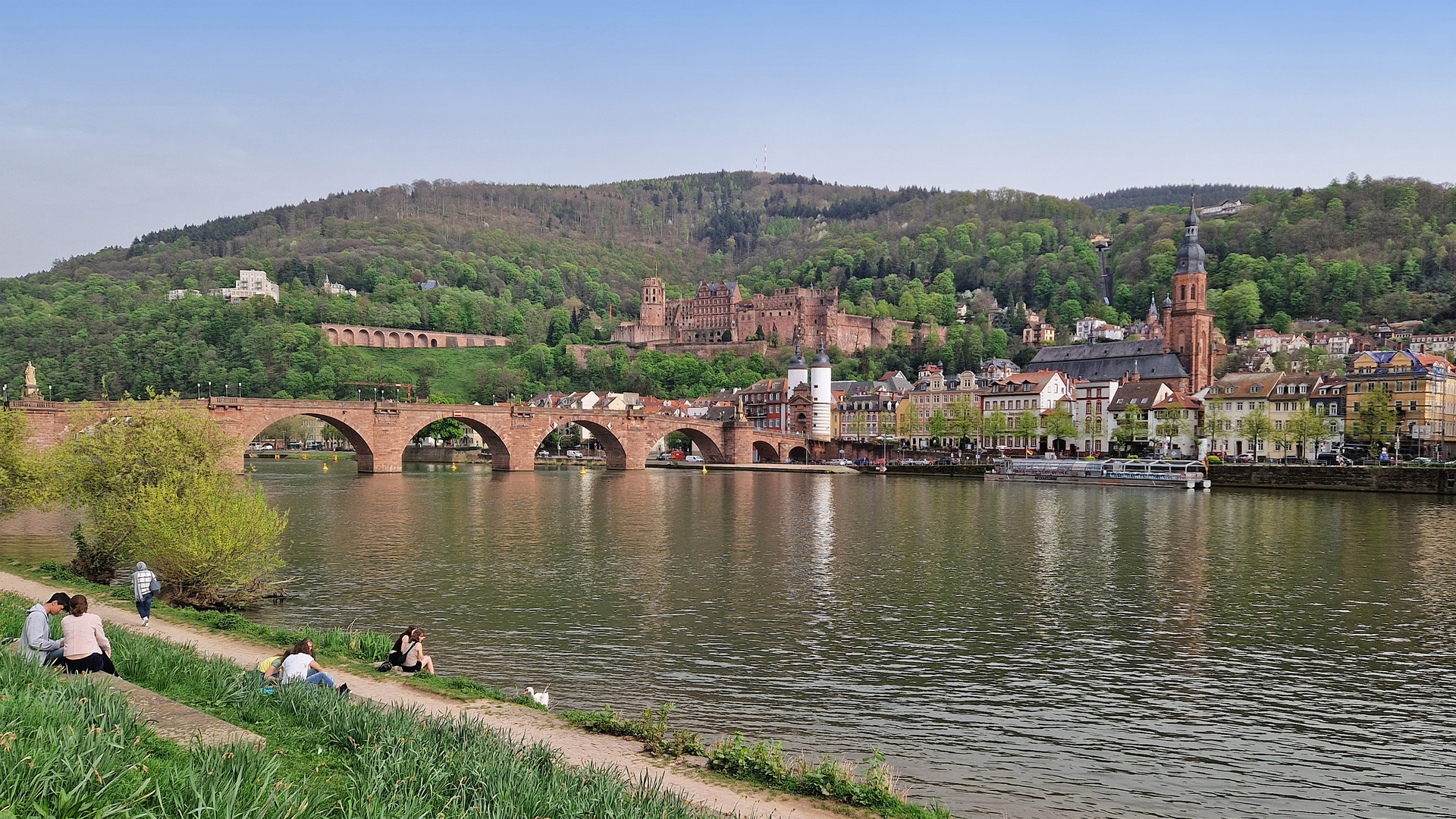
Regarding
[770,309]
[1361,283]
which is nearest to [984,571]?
[1361,283]

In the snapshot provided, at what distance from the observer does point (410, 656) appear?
47.9ft

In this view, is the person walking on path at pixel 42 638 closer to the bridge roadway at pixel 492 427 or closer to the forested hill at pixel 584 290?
the bridge roadway at pixel 492 427

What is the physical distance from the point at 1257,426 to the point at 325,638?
69.8 metres

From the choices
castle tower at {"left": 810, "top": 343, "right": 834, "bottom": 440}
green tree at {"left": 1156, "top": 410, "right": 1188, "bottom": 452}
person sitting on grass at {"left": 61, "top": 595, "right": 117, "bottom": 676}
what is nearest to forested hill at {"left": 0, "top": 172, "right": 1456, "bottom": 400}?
castle tower at {"left": 810, "top": 343, "right": 834, "bottom": 440}

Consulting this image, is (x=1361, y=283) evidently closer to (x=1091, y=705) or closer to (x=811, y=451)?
(x=811, y=451)

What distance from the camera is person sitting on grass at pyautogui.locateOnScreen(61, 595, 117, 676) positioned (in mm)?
11289

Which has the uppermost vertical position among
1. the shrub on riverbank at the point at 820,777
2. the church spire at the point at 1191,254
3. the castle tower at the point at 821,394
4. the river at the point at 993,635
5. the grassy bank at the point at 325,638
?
the church spire at the point at 1191,254

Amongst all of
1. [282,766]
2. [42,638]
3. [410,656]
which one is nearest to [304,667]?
[410,656]

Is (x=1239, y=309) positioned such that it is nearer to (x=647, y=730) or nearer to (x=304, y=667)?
(x=647, y=730)

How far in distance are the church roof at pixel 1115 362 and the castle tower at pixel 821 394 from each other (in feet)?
67.7

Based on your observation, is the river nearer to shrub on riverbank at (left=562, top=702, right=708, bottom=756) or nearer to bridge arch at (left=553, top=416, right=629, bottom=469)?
shrub on riverbank at (left=562, top=702, right=708, bottom=756)

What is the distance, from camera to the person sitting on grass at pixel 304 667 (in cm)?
1186

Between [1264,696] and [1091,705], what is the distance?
2.77 metres

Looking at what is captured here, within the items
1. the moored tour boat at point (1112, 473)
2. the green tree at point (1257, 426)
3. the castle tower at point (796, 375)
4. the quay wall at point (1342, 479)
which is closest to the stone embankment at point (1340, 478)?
the quay wall at point (1342, 479)
